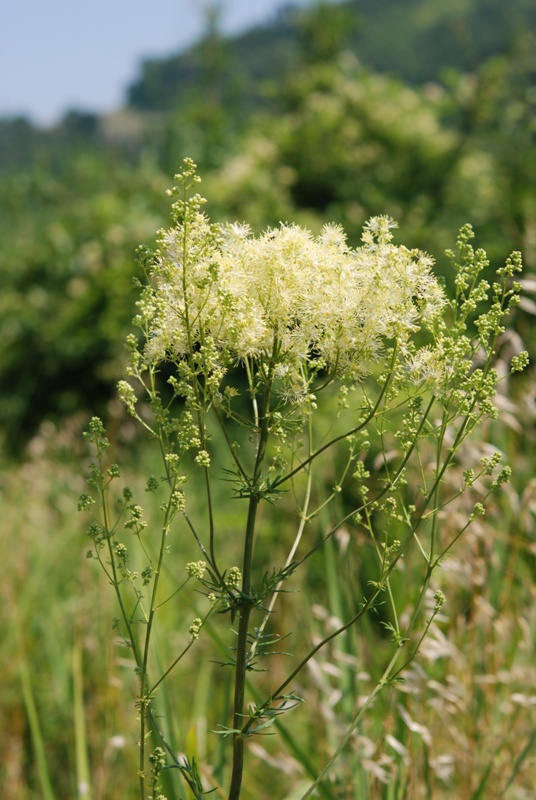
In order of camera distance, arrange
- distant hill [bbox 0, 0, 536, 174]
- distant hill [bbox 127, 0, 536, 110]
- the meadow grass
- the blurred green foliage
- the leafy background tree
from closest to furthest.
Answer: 1. the meadow grass
2. the leafy background tree
3. the blurred green foliage
4. distant hill [bbox 0, 0, 536, 174]
5. distant hill [bbox 127, 0, 536, 110]

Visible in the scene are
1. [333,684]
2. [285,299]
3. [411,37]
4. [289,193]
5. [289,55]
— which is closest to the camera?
[285,299]

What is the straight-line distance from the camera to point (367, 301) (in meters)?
1.20

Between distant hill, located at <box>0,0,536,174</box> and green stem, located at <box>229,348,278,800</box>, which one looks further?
distant hill, located at <box>0,0,536,174</box>

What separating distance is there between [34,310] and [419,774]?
8951 millimetres

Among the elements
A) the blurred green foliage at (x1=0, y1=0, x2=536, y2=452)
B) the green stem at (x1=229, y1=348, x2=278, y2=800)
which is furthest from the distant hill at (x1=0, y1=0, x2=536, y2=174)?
the green stem at (x1=229, y1=348, x2=278, y2=800)

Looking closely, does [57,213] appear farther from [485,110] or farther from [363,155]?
[485,110]

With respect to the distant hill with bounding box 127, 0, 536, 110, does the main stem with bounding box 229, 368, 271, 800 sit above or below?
below

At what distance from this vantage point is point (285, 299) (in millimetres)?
1179

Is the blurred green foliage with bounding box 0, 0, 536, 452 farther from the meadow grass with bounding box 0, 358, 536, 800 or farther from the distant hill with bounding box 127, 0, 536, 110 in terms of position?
the distant hill with bounding box 127, 0, 536, 110

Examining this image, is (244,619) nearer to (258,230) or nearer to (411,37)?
(258,230)

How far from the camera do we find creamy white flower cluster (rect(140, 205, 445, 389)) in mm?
1179

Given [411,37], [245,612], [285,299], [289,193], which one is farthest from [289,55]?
[411,37]

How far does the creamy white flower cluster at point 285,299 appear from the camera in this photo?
3.87 feet

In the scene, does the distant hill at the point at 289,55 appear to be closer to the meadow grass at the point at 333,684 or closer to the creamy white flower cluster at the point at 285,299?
the meadow grass at the point at 333,684
